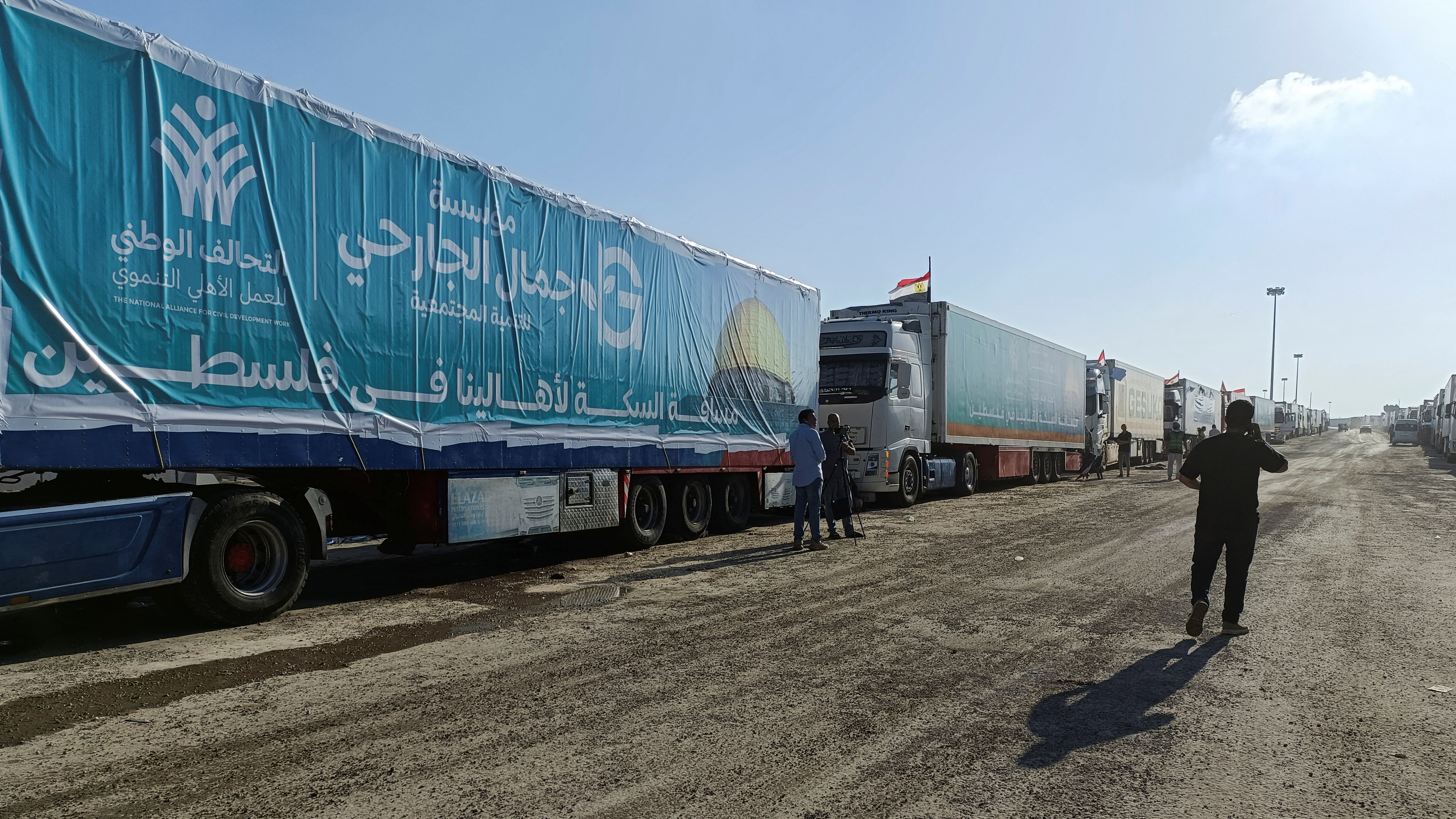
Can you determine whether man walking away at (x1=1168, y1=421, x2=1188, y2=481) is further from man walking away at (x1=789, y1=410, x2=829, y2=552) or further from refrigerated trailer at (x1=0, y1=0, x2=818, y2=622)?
refrigerated trailer at (x1=0, y1=0, x2=818, y2=622)

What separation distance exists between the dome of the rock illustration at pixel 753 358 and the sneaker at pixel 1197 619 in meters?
6.93

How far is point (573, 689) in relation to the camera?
4945 millimetres

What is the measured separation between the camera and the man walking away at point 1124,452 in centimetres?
2903

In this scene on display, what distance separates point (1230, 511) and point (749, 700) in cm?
397

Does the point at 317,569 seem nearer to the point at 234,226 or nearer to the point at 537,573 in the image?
the point at 537,573

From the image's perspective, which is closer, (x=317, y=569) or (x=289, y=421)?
(x=289, y=421)

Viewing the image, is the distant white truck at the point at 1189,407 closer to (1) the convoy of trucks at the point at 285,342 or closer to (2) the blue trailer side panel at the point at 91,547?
(1) the convoy of trucks at the point at 285,342

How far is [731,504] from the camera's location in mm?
13055

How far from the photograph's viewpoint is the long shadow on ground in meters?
4.11

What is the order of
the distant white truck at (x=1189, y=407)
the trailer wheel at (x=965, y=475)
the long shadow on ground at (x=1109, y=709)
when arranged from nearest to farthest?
1. the long shadow on ground at (x=1109, y=709)
2. the trailer wheel at (x=965, y=475)
3. the distant white truck at (x=1189, y=407)

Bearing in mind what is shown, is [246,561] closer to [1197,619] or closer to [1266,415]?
[1197,619]

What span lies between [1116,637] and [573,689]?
152 inches

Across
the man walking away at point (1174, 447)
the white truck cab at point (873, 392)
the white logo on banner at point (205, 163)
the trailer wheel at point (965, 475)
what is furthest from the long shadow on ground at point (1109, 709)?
the man walking away at point (1174, 447)

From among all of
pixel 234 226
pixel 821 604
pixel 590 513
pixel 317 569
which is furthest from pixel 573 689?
pixel 317 569
